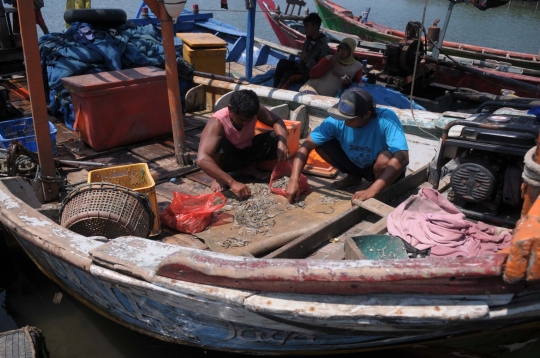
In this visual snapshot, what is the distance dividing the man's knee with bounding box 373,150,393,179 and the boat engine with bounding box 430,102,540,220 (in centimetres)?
58

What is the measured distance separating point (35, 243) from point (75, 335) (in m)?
0.98

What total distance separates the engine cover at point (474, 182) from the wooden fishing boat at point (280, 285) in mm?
289

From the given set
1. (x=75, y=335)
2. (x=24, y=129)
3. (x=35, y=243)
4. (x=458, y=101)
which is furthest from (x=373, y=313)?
(x=458, y=101)

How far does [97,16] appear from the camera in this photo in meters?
5.54

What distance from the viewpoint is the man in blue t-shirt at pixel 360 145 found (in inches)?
138

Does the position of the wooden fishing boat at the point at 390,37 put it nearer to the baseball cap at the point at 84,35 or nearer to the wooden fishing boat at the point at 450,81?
the wooden fishing boat at the point at 450,81

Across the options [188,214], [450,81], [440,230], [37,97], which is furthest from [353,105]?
[450,81]

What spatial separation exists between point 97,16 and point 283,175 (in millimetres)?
3246

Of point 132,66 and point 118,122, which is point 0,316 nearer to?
point 118,122

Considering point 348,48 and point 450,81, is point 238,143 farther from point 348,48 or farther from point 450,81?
point 450,81

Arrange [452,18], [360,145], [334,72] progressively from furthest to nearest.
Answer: [452,18], [334,72], [360,145]

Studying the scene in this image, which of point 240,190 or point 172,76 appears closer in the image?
point 240,190

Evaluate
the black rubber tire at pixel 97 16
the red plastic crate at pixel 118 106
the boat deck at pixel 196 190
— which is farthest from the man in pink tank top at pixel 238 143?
the black rubber tire at pixel 97 16

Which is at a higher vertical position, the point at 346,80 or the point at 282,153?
the point at 346,80
